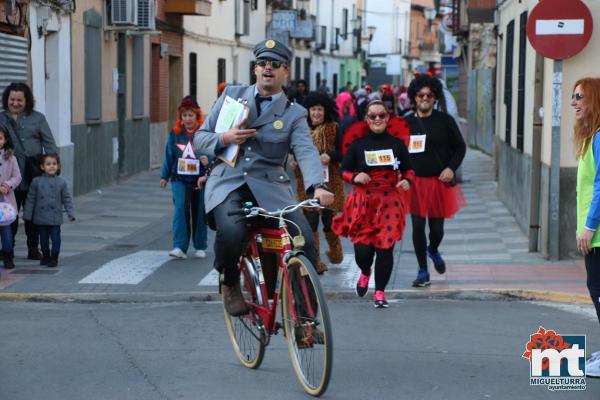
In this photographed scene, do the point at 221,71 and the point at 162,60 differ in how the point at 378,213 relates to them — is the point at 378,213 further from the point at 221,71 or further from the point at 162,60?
the point at 221,71

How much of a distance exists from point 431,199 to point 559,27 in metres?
2.52

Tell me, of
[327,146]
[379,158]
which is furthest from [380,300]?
[327,146]

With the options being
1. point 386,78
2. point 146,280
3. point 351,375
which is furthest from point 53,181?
point 386,78

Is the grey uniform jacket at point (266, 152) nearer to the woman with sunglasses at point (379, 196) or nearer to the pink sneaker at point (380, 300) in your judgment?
the woman with sunglasses at point (379, 196)

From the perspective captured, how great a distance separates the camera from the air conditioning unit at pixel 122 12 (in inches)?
854

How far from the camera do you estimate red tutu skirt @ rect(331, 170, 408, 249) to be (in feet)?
31.6

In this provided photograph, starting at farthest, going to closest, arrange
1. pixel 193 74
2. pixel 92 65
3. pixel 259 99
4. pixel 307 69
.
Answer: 1. pixel 307 69
2. pixel 193 74
3. pixel 92 65
4. pixel 259 99

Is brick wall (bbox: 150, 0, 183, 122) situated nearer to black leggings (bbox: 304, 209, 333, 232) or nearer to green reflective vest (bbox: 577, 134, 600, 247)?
black leggings (bbox: 304, 209, 333, 232)

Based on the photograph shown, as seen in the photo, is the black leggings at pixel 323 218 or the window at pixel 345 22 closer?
the black leggings at pixel 323 218

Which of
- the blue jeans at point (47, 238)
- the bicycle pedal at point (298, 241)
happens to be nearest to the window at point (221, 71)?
the blue jeans at point (47, 238)

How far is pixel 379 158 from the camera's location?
966cm

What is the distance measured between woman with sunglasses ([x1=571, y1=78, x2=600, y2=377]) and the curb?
11.3 ft

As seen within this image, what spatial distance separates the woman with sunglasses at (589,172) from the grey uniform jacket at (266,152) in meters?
1.51

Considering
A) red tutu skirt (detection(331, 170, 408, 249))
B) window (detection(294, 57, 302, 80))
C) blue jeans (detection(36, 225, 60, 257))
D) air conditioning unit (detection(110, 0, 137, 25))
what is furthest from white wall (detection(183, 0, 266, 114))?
red tutu skirt (detection(331, 170, 408, 249))
